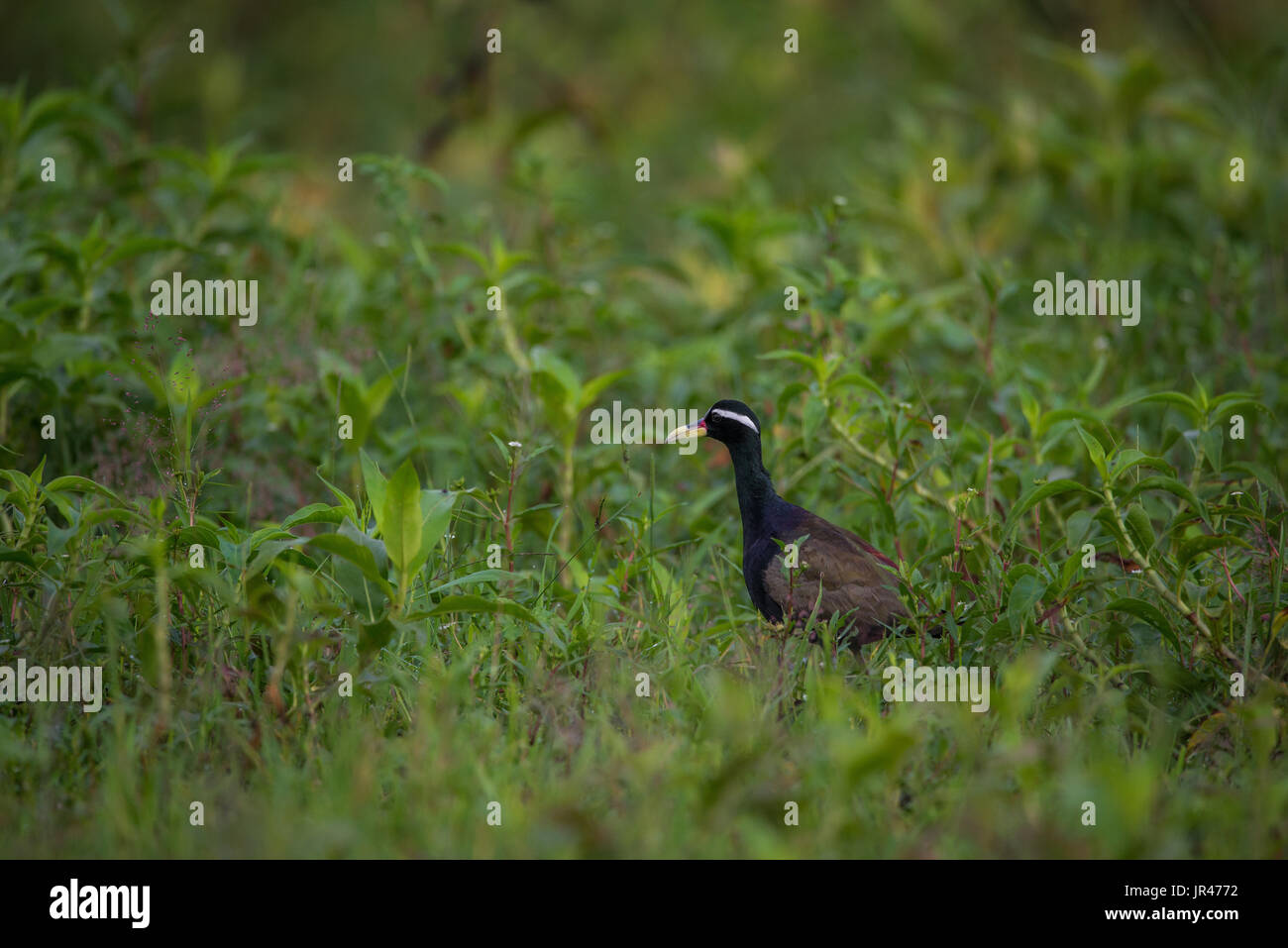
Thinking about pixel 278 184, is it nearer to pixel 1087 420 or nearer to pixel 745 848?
pixel 1087 420

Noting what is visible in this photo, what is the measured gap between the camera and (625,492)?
5566mm

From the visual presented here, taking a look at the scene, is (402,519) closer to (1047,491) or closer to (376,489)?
(376,489)

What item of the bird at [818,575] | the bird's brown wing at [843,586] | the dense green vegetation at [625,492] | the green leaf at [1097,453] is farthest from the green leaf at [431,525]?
the green leaf at [1097,453]

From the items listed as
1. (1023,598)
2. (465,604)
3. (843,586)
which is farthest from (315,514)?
(1023,598)

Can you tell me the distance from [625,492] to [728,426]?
0.66 meters

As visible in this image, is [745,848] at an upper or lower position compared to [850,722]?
lower

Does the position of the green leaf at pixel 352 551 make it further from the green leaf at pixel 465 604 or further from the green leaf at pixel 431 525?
the green leaf at pixel 465 604

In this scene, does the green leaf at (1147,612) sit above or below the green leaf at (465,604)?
below

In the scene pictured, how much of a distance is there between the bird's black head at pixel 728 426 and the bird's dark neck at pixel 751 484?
0.03 metres

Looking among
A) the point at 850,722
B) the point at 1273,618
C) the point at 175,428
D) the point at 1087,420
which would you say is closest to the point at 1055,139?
the point at 1087,420

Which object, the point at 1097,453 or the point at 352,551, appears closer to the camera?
the point at 352,551

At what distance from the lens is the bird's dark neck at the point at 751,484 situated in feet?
17.0

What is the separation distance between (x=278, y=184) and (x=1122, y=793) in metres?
7.52
